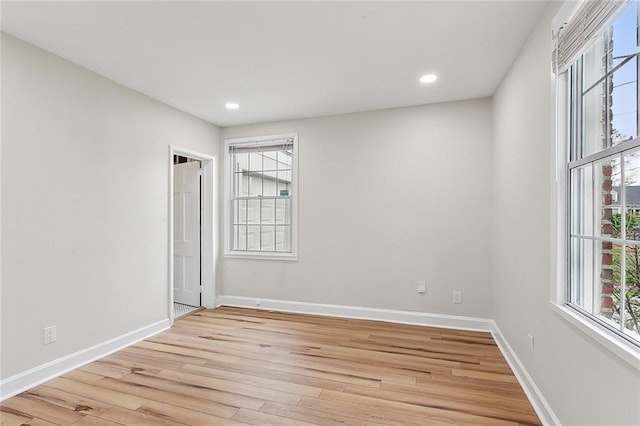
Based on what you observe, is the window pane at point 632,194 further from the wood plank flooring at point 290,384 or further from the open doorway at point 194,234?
the open doorway at point 194,234

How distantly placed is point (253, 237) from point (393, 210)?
6.73 ft

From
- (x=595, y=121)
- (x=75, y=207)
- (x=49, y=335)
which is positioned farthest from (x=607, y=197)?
(x=49, y=335)

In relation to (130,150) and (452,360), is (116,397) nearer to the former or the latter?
(130,150)

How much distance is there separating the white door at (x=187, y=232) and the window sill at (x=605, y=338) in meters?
4.24

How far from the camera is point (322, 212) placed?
163 inches

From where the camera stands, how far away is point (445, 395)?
2227 mm

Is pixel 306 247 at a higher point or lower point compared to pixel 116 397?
higher

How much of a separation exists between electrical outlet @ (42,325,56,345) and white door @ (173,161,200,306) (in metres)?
2.07

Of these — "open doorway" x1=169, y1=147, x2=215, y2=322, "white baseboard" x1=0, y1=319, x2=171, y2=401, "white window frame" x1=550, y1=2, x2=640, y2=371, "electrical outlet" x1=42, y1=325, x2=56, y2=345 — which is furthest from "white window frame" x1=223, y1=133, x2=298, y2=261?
"white window frame" x1=550, y1=2, x2=640, y2=371

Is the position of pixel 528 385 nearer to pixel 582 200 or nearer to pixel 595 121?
pixel 582 200

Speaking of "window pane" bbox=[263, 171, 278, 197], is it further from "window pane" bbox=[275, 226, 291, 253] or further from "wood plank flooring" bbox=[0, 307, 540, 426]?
"wood plank flooring" bbox=[0, 307, 540, 426]

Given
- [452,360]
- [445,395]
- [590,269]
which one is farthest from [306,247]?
[590,269]

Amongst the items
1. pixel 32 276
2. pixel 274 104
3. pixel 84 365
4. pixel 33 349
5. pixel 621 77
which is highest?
pixel 274 104

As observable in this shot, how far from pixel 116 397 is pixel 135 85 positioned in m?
2.78
